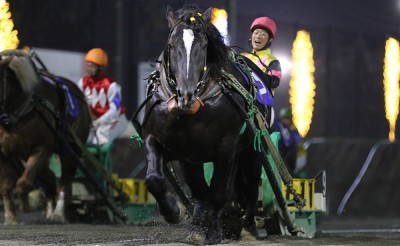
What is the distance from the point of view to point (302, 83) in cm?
2539

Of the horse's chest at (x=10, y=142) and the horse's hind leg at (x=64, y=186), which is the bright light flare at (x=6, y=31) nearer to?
the horse's hind leg at (x=64, y=186)

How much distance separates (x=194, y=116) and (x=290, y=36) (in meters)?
13.7

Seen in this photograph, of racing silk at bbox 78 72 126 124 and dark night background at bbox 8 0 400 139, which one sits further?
dark night background at bbox 8 0 400 139

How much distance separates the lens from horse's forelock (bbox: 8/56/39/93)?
44.9ft

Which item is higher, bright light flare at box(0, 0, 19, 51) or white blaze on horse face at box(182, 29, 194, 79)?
bright light flare at box(0, 0, 19, 51)

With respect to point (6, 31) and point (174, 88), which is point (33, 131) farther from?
point (174, 88)

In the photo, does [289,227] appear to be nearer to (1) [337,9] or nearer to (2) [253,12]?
(2) [253,12]

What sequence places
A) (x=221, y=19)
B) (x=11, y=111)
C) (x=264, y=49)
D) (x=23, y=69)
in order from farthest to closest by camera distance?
(x=221, y=19), (x=23, y=69), (x=11, y=111), (x=264, y=49)

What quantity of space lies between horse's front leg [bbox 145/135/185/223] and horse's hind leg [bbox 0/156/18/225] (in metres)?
4.75

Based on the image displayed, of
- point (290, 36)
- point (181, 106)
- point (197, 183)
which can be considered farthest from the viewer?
point (290, 36)

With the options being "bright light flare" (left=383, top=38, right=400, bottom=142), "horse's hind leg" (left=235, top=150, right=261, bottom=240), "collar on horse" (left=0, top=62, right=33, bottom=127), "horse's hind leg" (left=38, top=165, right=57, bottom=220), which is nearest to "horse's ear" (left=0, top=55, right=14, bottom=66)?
"collar on horse" (left=0, top=62, right=33, bottom=127)

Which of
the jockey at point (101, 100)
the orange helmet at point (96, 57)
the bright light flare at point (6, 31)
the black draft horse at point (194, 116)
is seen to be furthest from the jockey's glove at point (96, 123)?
the black draft horse at point (194, 116)

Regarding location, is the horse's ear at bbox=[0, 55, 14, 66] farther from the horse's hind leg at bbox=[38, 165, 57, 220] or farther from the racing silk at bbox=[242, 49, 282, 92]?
the racing silk at bbox=[242, 49, 282, 92]

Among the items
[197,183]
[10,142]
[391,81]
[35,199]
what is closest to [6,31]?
[35,199]
